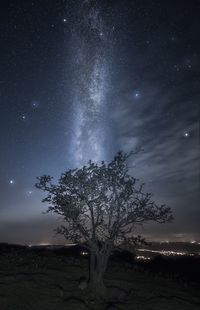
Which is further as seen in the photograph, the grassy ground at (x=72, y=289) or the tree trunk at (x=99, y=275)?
the tree trunk at (x=99, y=275)

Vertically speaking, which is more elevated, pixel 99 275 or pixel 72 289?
pixel 99 275

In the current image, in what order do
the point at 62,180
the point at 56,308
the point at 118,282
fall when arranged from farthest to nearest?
the point at 118,282, the point at 62,180, the point at 56,308

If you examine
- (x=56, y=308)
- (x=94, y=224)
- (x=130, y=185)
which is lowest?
(x=56, y=308)

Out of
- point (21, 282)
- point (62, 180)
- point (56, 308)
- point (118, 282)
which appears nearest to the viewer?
point (56, 308)

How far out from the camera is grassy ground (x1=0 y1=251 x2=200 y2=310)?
1059 inches

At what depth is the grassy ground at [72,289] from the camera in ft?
88.2

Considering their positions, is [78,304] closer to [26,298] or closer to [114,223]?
[26,298]

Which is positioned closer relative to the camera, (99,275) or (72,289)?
(72,289)

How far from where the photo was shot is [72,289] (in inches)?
1197

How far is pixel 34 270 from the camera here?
3528 cm

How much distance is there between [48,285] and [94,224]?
6.32 m

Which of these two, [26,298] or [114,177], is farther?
[114,177]

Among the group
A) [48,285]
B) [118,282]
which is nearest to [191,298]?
[118,282]

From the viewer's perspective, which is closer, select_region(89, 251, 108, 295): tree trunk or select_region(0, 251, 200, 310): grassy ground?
select_region(0, 251, 200, 310): grassy ground
